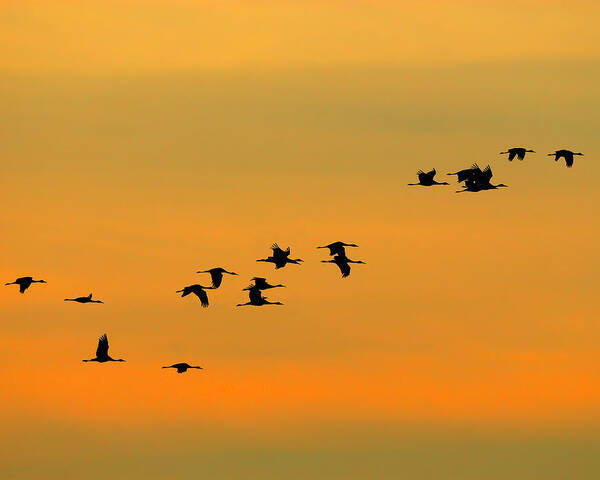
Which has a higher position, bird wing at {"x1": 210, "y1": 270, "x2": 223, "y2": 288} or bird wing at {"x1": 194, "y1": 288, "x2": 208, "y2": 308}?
bird wing at {"x1": 210, "y1": 270, "x2": 223, "y2": 288}

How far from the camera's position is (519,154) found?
304 ft

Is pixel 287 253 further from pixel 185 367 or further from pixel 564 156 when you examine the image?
pixel 564 156

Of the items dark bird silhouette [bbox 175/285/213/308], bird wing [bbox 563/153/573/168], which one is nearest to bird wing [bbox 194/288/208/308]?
dark bird silhouette [bbox 175/285/213/308]

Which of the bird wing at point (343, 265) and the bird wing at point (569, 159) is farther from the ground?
the bird wing at point (569, 159)

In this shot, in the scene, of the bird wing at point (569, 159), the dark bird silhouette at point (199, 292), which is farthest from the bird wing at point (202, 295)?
the bird wing at point (569, 159)

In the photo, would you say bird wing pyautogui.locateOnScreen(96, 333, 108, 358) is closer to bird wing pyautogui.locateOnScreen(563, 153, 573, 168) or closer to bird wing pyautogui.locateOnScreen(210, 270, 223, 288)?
bird wing pyautogui.locateOnScreen(210, 270, 223, 288)

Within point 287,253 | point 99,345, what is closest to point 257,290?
point 287,253

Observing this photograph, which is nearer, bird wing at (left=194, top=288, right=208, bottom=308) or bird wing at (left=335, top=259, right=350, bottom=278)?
bird wing at (left=194, top=288, right=208, bottom=308)

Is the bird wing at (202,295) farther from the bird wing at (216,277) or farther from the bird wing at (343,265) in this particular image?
the bird wing at (343,265)

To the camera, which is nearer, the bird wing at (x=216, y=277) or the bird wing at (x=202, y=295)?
the bird wing at (x=202, y=295)

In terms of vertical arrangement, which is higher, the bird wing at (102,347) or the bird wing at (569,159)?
the bird wing at (569,159)

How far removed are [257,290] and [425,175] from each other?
1328cm

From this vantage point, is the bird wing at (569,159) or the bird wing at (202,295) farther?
the bird wing at (569,159)

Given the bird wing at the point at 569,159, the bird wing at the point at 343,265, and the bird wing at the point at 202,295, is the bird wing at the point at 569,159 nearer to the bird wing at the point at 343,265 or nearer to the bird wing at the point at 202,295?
the bird wing at the point at 343,265
